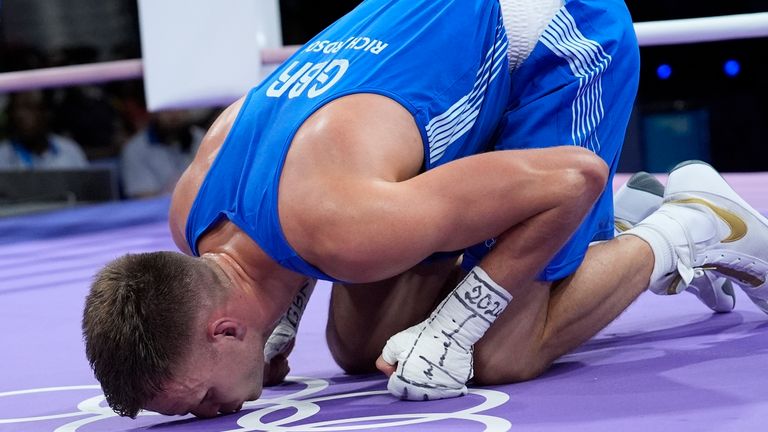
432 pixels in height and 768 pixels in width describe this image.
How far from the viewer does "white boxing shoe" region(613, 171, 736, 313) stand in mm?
2242

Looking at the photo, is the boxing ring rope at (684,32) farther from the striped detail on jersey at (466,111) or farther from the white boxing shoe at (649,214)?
the striped detail on jersey at (466,111)

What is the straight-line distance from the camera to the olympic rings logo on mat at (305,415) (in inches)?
67.1

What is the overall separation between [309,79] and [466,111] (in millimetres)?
257

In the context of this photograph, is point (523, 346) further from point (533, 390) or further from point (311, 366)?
point (311, 366)

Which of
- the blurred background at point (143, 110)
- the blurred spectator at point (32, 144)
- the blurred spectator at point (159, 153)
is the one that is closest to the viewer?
the blurred background at point (143, 110)

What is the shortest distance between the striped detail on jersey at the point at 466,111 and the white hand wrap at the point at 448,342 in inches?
8.3

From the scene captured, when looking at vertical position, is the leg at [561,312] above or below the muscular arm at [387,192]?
below

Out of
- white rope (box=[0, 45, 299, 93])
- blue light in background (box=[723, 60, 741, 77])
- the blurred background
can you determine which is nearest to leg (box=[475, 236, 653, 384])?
white rope (box=[0, 45, 299, 93])

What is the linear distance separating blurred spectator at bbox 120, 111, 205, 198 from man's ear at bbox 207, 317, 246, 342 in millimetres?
4002

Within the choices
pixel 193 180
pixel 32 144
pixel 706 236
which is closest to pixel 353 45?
pixel 193 180

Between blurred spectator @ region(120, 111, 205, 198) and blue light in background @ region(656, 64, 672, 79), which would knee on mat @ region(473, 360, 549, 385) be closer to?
blue light in background @ region(656, 64, 672, 79)

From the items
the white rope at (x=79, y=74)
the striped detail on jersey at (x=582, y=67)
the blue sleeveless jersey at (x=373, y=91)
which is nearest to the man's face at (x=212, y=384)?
the blue sleeveless jersey at (x=373, y=91)

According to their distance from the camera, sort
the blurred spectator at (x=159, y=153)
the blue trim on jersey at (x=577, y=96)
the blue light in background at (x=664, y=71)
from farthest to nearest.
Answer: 1. the blurred spectator at (x=159, y=153)
2. the blue light in background at (x=664, y=71)
3. the blue trim on jersey at (x=577, y=96)

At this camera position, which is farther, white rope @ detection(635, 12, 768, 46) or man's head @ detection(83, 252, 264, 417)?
white rope @ detection(635, 12, 768, 46)
